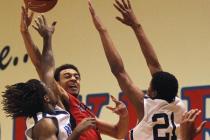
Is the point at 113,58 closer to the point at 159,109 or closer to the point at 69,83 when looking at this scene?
the point at 159,109

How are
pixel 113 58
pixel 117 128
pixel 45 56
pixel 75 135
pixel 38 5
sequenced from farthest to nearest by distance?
pixel 38 5 < pixel 117 128 < pixel 45 56 < pixel 113 58 < pixel 75 135

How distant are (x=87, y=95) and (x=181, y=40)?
3.35 feet

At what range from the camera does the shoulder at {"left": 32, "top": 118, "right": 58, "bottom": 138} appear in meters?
3.14

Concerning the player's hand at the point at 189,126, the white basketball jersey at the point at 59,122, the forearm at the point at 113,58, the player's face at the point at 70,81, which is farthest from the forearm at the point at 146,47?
the player's hand at the point at 189,126

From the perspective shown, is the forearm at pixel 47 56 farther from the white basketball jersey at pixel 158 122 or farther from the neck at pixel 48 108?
the white basketball jersey at pixel 158 122

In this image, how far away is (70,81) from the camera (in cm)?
412

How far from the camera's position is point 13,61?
631 centimetres

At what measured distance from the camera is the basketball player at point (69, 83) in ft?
12.3

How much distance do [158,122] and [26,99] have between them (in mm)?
653

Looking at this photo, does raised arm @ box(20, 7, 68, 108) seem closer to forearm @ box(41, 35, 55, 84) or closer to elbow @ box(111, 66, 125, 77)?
forearm @ box(41, 35, 55, 84)

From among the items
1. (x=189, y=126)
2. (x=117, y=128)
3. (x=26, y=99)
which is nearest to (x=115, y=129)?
(x=117, y=128)

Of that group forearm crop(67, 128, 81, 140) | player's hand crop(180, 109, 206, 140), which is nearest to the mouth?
forearm crop(67, 128, 81, 140)

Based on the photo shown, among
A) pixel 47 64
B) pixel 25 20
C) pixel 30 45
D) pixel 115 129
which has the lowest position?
pixel 115 129

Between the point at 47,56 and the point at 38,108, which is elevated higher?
the point at 47,56
